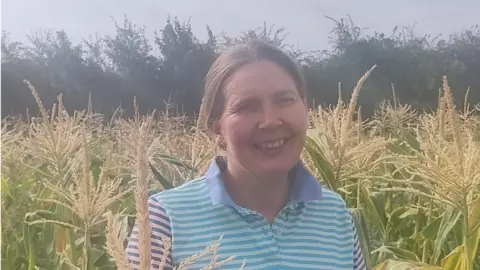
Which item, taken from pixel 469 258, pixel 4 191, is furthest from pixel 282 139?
pixel 4 191

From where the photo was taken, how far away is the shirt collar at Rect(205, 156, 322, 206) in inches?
36.3

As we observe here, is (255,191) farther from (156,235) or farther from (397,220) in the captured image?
(397,220)

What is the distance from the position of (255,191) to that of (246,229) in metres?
0.06

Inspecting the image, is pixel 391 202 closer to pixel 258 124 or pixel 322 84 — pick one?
pixel 258 124

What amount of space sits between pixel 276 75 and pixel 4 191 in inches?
45.6

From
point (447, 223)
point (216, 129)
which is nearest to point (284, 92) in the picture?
point (216, 129)

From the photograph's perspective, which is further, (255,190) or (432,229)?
(432,229)

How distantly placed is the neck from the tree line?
2624mm

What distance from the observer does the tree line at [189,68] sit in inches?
169

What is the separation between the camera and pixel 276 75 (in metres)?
0.91

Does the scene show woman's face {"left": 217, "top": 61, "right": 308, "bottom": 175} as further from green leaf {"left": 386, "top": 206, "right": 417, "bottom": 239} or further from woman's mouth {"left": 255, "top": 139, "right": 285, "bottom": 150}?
green leaf {"left": 386, "top": 206, "right": 417, "bottom": 239}

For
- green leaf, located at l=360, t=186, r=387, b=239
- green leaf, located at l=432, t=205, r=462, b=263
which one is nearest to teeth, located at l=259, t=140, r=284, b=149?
green leaf, located at l=432, t=205, r=462, b=263

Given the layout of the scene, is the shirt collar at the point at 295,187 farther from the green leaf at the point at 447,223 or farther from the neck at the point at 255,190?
the green leaf at the point at 447,223

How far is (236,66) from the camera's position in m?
0.92
